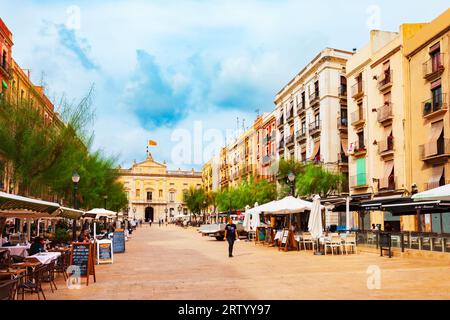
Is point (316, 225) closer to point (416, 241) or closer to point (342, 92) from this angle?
point (416, 241)

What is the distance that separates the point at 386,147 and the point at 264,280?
2248 cm

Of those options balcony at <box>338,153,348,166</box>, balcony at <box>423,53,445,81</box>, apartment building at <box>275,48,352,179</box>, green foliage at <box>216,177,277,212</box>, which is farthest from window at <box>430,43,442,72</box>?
green foliage at <box>216,177,277,212</box>

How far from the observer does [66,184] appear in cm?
2842

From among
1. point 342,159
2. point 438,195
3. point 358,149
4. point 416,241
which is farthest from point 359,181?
point 438,195

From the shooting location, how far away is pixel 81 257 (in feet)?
39.9

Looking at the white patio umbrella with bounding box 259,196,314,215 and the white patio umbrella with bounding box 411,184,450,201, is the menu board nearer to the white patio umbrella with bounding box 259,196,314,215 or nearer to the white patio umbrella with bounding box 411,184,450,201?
the white patio umbrella with bounding box 411,184,450,201

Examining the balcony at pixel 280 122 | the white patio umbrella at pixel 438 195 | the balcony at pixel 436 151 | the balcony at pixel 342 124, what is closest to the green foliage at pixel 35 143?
the white patio umbrella at pixel 438 195

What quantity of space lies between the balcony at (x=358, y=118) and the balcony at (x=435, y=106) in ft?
21.9

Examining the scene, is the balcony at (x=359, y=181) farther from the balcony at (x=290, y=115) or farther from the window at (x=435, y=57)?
the balcony at (x=290, y=115)

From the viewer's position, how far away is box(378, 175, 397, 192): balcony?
30938mm

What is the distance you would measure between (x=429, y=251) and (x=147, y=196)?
107035 millimetres

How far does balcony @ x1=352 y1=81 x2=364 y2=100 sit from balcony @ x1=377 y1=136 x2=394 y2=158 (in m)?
4.82

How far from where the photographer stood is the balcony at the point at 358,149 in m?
34.9

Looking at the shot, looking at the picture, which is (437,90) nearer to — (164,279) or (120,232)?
(120,232)
